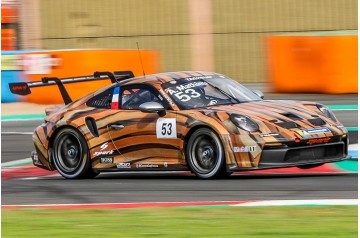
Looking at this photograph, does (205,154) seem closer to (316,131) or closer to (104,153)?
(316,131)

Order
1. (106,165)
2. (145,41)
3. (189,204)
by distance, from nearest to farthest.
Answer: (189,204)
(106,165)
(145,41)

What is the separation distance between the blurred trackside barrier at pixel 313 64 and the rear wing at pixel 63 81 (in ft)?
28.1

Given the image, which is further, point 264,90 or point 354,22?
point 354,22

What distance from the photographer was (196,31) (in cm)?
2875

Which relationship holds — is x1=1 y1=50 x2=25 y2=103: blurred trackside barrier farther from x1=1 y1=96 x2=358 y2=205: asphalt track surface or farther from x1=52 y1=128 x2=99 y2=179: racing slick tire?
x1=52 y1=128 x2=99 y2=179: racing slick tire

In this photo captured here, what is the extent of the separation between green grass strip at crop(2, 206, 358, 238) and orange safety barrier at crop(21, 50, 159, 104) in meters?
12.2

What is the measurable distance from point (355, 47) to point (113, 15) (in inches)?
410

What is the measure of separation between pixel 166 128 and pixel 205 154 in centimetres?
61

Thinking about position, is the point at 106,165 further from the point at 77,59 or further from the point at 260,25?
the point at 260,25

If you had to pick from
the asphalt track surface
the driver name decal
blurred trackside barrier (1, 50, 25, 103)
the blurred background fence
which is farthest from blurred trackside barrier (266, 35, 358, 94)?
the driver name decal

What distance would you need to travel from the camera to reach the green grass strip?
7.52m

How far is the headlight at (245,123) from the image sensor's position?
11188 millimetres

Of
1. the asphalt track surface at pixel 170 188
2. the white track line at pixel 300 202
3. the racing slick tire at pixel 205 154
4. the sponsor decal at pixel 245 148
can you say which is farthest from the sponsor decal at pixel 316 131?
the white track line at pixel 300 202

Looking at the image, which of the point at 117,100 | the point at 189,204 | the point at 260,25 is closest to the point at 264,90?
the point at 260,25
